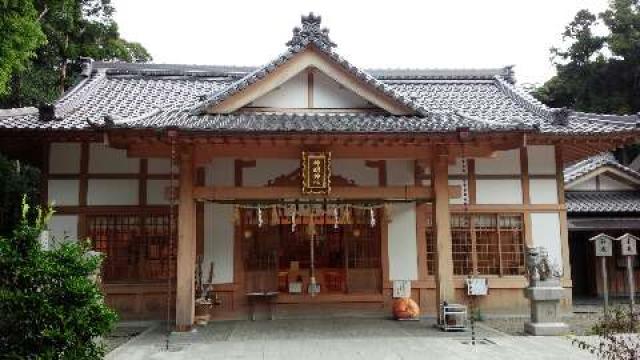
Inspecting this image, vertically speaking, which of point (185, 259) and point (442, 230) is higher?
point (442, 230)

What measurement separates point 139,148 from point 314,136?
4.14 m

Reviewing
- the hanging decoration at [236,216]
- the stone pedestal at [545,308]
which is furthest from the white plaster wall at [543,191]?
the hanging decoration at [236,216]

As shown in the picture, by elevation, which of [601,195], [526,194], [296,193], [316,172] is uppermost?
[601,195]

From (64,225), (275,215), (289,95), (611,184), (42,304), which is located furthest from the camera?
(611,184)

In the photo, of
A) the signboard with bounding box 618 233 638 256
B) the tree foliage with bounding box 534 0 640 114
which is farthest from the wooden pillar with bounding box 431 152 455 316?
the tree foliage with bounding box 534 0 640 114

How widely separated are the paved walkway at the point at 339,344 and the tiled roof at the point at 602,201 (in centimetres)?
906

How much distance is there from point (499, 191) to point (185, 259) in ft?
28.8

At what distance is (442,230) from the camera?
42.0 feet

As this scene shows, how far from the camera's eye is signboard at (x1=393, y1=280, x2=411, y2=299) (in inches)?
597

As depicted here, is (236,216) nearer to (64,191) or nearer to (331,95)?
(331,95)

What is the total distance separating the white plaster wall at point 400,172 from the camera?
618 inches

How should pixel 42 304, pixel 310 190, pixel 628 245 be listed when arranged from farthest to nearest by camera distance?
pixel 628 245, pixel 310 190, pixel 42 304

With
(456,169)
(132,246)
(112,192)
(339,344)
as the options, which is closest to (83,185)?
(112,192)

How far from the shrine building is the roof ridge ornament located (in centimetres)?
5
